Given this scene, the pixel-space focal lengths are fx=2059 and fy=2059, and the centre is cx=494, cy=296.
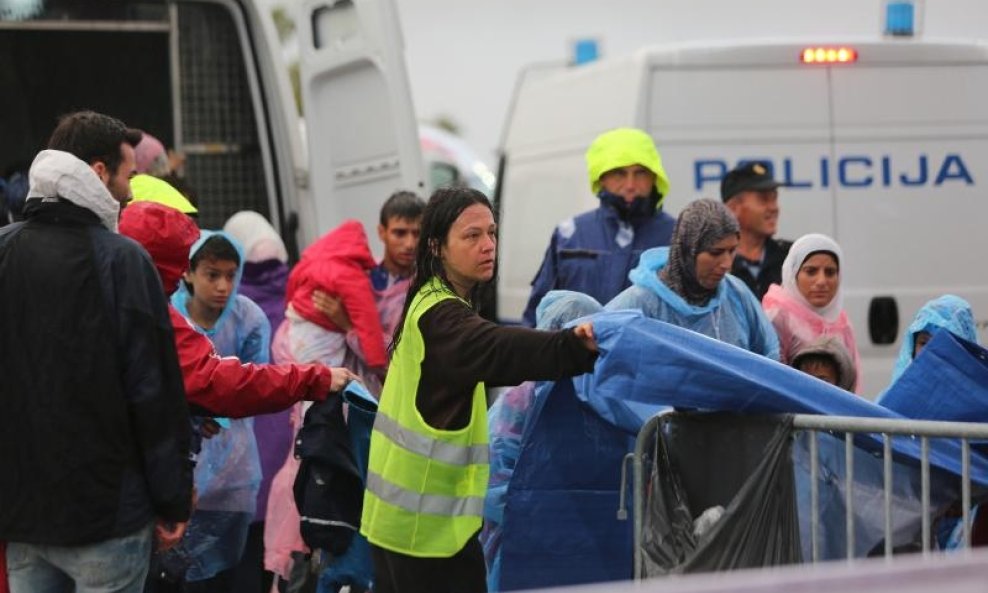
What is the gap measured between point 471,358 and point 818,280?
8.48 ft

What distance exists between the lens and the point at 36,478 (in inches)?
183

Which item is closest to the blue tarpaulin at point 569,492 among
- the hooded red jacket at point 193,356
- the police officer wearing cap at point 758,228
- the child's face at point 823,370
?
the hooded red jacket at point 193,356

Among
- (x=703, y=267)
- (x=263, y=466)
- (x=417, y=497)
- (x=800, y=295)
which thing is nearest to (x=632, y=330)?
(x=417, y=497)

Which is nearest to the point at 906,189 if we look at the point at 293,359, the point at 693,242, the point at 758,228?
the point at 758,228

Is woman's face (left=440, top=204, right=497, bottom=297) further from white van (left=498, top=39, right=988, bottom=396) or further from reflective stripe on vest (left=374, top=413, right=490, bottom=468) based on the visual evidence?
white van (left=498, top=39, right=988, bottom=396)

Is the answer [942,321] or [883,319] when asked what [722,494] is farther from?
[883,319]

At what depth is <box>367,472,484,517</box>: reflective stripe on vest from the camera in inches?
199

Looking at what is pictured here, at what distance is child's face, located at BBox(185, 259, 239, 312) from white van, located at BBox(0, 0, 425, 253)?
73.7 inches

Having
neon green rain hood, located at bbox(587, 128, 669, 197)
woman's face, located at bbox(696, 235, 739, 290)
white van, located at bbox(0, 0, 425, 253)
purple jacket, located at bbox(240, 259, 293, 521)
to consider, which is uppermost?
white van, located at bbox(0, 0, 425, 253)

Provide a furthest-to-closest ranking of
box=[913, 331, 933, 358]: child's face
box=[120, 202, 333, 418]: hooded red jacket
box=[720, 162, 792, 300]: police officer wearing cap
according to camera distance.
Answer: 1. box=[720, 162, 792, 300]: police officer wearing cap
2. box=[913, 331, 933, 358]: child's face
3. box=[120, 202, 333, 418]: hooded red jacket

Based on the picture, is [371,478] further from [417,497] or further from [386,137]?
[386,137]

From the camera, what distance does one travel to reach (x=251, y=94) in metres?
8.95

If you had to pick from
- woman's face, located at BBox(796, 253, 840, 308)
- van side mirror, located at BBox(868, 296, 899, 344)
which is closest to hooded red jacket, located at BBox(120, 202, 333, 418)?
woman's face, located at BBox(796, 253, 840, 308)

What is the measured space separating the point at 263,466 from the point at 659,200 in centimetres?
178
